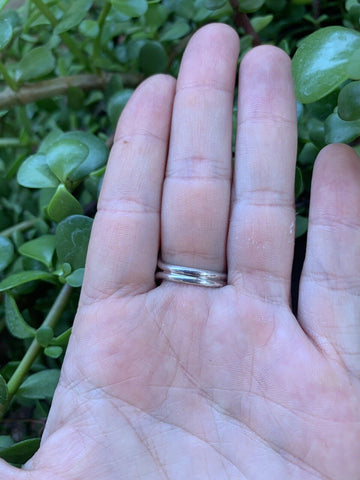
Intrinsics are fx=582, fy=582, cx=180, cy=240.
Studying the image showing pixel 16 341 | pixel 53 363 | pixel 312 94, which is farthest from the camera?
pixel 16 341

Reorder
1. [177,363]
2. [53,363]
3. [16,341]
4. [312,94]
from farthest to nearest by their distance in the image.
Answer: [16,341], [53,363], [177,363], [312,94]

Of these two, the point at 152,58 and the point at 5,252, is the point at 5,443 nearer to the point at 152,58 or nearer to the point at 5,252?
the point at 5,252

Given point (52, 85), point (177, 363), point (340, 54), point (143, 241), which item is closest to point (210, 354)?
point (177, 363)

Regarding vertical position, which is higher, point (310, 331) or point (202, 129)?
point (202, 129)

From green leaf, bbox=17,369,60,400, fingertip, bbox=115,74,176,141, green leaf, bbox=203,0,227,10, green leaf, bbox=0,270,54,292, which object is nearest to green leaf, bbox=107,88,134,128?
fingertip, bbox=115,74,176,141

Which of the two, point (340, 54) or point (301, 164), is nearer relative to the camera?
point (340, 54)

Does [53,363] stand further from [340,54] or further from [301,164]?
[340,54]
